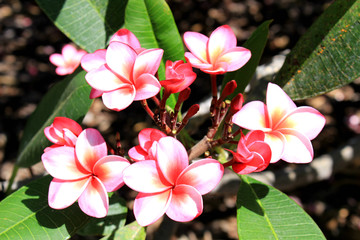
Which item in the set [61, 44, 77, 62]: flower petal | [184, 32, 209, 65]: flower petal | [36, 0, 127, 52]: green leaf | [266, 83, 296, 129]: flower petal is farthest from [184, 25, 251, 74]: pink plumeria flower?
[61, 44, 77, 62]: flower petal

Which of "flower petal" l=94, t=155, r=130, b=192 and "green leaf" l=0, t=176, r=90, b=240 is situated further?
"green leaf" l=0, t=176, r=90, b=240

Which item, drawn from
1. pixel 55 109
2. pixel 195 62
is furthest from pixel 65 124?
pixel 55 109

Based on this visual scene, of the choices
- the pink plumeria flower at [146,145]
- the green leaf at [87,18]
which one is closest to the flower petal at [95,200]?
the pink plumeria flower at [146,145]

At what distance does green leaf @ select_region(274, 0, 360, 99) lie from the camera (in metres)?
1.13

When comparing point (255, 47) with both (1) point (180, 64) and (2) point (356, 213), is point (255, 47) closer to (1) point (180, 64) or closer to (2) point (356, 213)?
(1) point (180, 64)

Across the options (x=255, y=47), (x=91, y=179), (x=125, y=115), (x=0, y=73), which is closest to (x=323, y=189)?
(x=125, y=115)

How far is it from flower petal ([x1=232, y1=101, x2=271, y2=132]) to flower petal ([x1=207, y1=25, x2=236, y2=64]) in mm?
192

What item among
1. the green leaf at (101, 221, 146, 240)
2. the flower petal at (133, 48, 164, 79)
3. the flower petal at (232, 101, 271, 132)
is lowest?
the green leaf at (101, 221, 146, 240)

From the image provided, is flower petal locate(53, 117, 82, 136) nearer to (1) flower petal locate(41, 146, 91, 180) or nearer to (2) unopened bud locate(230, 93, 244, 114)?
(1) flower petal locate(41, 146, 91, 180)

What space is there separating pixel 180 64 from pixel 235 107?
18cm

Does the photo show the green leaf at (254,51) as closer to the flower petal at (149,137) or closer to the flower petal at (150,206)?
the flower petal at (149,137)

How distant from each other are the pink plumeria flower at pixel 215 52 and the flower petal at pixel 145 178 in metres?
0.29

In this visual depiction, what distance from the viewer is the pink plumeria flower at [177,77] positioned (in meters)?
0.87

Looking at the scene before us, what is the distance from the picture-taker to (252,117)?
Result: 0.86 m
